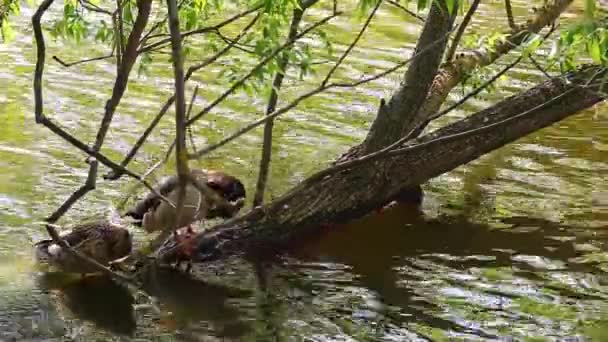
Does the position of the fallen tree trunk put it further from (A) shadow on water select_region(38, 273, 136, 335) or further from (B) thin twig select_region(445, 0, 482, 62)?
(B) thin twig select_region(445, 0, 482, 62)

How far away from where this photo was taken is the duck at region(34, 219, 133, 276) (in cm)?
639

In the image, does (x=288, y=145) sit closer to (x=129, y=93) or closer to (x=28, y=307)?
(x=129, y=93)

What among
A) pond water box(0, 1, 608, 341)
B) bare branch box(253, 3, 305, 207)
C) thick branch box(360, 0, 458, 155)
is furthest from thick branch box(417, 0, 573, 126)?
bare branch box(253, 3, 305, 207)

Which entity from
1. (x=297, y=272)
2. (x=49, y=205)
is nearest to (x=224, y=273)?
(x=297, y=272)

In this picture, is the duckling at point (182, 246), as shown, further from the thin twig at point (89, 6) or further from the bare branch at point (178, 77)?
the bare branch at point (178, 77)

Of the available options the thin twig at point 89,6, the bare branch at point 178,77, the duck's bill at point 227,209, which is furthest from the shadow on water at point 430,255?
the bare branch at point 178,77

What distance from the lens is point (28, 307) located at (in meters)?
6.05

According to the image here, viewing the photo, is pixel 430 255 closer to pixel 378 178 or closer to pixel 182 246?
pixel 378 178

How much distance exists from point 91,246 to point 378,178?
218 cm

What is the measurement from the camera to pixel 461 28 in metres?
6.48

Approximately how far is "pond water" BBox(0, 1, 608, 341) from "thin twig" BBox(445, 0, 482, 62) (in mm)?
1215

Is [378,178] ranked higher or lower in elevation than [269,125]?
lower

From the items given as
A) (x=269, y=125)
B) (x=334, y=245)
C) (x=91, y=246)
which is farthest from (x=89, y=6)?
(x=334, y=245)

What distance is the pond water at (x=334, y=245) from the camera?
6066 millimetres
